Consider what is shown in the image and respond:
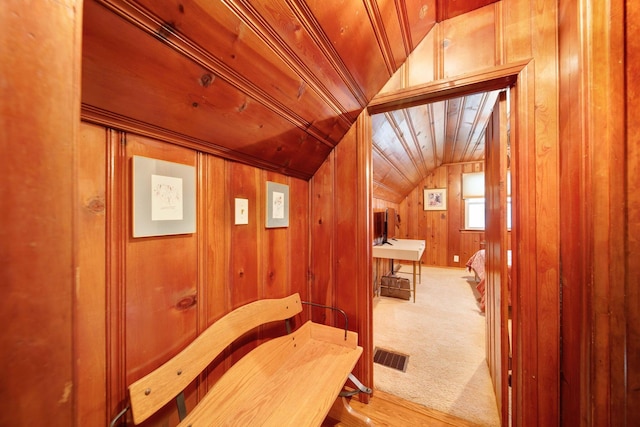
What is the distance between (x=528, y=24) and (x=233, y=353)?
2.22 m

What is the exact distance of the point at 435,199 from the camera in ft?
17.6

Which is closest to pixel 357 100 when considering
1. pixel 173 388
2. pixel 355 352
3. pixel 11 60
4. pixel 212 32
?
pixel 212 32

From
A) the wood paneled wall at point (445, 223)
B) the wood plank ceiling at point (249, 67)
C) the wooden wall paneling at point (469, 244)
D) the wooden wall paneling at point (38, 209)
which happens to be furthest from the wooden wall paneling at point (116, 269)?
the wooden wall paneling at point (469, 244)

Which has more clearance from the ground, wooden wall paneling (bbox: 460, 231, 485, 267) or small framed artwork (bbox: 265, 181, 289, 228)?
small framed artwork (bbox: 265, 181, 289, 228)

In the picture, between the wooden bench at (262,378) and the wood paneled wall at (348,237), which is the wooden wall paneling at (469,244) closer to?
the wood paneled wall at (348,237)

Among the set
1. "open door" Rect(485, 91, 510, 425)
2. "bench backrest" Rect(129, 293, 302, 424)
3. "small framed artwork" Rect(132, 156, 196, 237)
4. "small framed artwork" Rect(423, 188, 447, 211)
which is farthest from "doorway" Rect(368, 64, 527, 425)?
"small framed artwork" Rect(423, 188, 447, 211)

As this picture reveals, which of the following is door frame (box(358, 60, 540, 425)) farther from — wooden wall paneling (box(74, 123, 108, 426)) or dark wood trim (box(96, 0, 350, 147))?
wooden wall paneling (box(74, 123, 108, 426))

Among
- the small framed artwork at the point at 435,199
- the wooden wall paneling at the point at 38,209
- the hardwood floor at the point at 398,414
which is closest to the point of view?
the wooden wall paneling at the point at 38,209

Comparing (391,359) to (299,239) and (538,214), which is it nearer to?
(299,239)

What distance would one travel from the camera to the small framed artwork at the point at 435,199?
17.4 ft

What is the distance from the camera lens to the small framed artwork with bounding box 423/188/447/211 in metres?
5.29

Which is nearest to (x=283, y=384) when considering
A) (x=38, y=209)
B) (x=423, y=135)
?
(x=38, y=209)

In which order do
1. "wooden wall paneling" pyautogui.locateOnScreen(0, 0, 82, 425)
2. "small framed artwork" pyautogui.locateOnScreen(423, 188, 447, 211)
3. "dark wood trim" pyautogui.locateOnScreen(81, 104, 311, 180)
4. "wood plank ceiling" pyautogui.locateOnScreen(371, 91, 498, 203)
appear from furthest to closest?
"small framed artwork" pyautogui.locateOnScreen(423, 188, 447, 211)
"wood plank ceiling" pyautogui.locateOnScreen(371, 91, 498, 203)
"dark wood trim" pyautogui.locateOnScreen(81, 104, 311, 180)
"wooden wall paneling" pyautogui.locateOnScreen(0, 0, 82, 425)

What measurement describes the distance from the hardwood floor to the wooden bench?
0.72 feet
